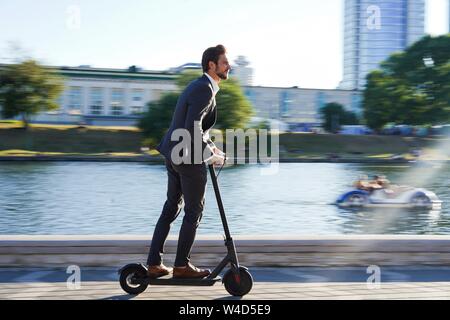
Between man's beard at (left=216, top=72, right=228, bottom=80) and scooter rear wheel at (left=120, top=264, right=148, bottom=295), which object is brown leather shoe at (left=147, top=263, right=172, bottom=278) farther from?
man's beard at (left=216, top=72, right=228, bottom=80)

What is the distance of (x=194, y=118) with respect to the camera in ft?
15.4

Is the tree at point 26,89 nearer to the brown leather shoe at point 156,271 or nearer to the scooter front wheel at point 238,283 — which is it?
the brown leather shoe at point 156,271

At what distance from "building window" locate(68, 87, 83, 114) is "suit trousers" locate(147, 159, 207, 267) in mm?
89860

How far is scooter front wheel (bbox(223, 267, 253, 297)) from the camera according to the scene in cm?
488

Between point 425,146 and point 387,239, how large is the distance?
2631 inches

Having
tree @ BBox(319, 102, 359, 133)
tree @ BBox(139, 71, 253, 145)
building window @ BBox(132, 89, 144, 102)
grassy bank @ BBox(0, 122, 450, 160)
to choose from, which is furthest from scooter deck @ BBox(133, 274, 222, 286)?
building window @ BBox(132, 89, 144, 102)

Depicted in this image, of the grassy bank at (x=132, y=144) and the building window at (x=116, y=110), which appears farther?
the building window at (x=116, y=110)

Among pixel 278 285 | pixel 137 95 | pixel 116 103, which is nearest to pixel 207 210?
pixel 278 285

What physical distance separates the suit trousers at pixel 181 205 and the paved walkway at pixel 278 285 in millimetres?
307

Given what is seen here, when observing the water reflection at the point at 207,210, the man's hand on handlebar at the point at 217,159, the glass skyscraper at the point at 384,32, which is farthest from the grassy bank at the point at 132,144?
the man's hand on handlebar at the point at 217,159

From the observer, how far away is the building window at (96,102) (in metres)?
95.2

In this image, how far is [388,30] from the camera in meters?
108
